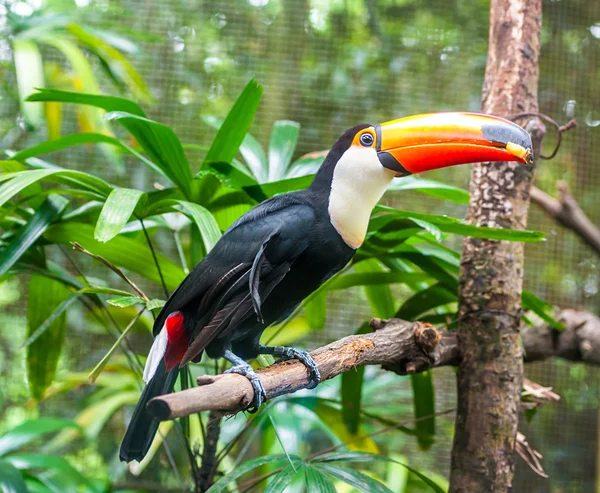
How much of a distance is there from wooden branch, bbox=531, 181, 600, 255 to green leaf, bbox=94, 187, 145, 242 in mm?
1247

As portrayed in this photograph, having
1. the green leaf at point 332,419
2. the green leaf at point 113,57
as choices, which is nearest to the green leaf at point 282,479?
the green leaf at point 332,419

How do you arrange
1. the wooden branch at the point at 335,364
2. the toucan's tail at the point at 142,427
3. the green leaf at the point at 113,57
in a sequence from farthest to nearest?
the green leaf at the point at 113,57 → the toucan's tail at the point at 142,427 → the wooden branch at the point at 335,364

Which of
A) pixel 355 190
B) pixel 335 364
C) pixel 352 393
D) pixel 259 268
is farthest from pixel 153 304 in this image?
pixel 352 393

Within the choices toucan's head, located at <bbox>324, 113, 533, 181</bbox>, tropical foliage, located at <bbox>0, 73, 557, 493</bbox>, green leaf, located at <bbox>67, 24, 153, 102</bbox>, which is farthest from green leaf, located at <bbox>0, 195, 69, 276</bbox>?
green leaf, located at <bbox>67, 24, 153, 102</bbox>

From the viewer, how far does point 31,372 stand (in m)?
1.19

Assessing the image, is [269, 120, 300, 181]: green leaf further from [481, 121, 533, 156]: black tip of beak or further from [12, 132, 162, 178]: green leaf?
[481, 121, 533, 156]: black tip of beak

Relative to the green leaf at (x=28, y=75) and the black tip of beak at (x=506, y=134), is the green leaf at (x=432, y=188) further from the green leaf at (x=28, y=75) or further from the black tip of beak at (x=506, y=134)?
the green leaf at (x=28, y=75)

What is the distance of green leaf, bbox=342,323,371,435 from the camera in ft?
3.88

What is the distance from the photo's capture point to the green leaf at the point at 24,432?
129cm

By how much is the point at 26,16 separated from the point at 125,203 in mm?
1108

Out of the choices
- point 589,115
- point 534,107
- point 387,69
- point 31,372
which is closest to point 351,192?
point 534,107

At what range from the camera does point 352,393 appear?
3.92 ft

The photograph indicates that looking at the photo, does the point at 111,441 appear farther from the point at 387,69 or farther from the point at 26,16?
the point at 387,69

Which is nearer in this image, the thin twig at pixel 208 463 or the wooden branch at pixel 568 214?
the thin twig at pixel 208 463
